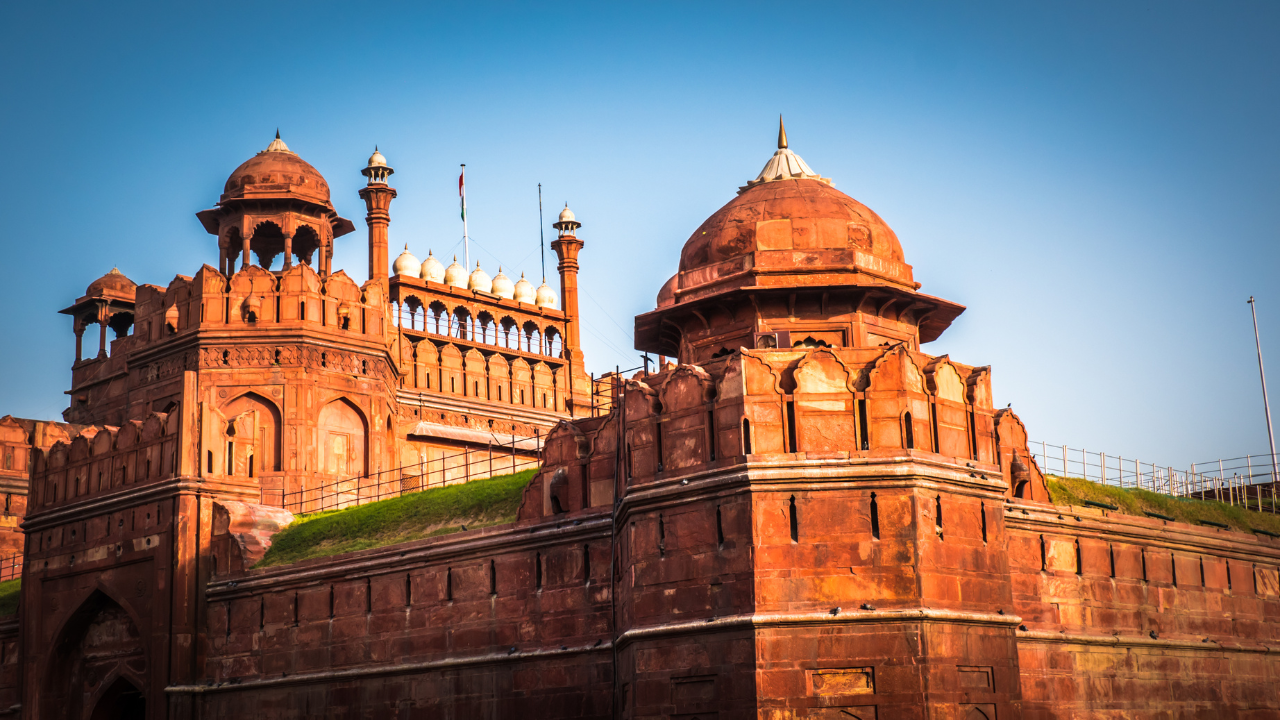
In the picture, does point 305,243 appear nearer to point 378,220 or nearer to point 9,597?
point 378,220

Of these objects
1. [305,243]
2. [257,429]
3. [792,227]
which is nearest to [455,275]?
[305,243]

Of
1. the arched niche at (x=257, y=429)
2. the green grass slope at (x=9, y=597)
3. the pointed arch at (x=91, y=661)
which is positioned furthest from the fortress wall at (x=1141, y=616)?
the green grass slope at (x=9, y=597)

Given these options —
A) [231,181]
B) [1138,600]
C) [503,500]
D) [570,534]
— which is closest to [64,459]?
[231,181]

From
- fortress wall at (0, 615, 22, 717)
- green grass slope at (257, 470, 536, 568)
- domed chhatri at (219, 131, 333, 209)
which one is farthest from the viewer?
domed chhatri at (219, 131, 333, 209)

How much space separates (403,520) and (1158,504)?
13.1 meters

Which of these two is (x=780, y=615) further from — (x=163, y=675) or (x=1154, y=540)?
(x=163, y=675)

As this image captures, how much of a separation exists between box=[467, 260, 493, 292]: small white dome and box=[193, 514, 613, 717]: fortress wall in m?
17.9

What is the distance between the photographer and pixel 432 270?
43844 mm

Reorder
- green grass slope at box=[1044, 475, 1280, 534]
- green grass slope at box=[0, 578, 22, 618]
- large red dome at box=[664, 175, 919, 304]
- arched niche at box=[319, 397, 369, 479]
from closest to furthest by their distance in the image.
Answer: large red dome at box=[664, 175, 919, 304]
green grass slope at box=[1044, 475, 1280, 534]
arched niche at box=[319, 397, 369, 479]
green grass slope at box=[0, 578, 22, 618]

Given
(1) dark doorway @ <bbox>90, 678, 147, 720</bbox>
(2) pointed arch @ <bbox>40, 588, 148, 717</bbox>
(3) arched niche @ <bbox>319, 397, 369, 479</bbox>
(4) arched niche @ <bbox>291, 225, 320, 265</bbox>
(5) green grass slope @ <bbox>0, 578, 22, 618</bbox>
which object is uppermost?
(4) arched niche @ <bbox>291, 225, 320, 265</bbox>

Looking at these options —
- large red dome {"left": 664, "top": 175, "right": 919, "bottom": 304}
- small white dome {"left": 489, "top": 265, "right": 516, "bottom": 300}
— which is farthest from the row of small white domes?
large red dome {"left": 664, "top": 175, "right": 919, "bottom": 304}

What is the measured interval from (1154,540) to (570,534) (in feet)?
30.0

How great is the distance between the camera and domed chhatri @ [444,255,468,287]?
144 ft

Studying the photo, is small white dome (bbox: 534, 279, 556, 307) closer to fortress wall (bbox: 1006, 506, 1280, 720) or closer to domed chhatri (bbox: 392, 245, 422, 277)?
domed chhatri (bbox: 392, 245, 422, 277)
